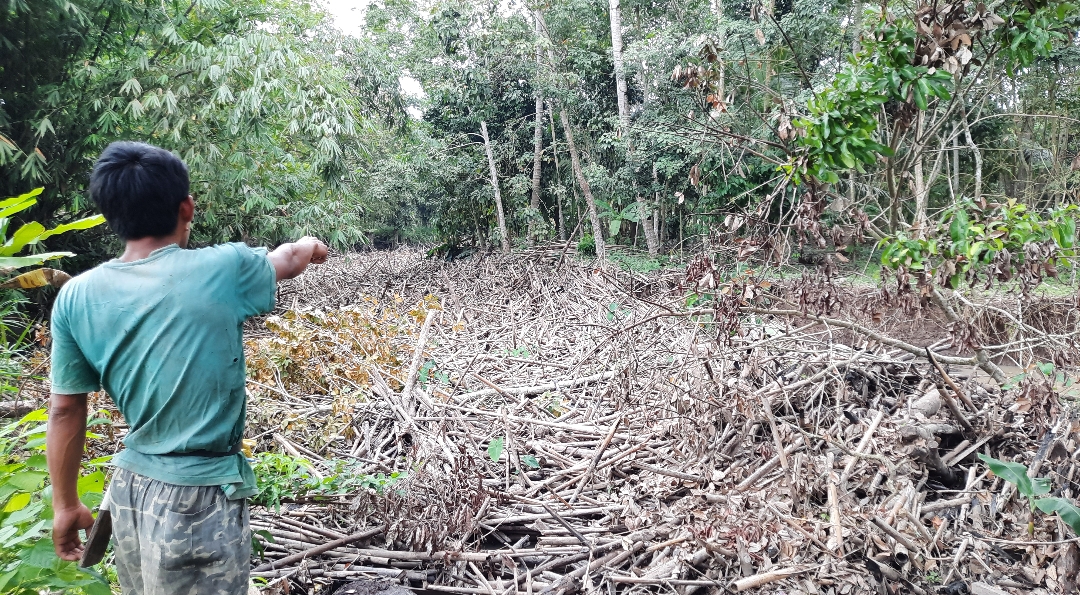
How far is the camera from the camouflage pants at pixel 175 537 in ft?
5.63

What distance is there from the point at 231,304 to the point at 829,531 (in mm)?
2539

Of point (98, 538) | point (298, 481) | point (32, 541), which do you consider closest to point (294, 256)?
point (98, 538)

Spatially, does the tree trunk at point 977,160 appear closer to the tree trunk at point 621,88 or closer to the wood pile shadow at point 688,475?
the wood pile shadow at point 688,475

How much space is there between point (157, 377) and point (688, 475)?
2.56 meters

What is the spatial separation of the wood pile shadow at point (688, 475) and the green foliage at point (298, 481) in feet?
0.31

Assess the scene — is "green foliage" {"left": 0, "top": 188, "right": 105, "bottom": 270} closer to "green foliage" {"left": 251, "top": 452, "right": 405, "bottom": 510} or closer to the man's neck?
the man's neck

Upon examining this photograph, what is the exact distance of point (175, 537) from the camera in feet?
5.60

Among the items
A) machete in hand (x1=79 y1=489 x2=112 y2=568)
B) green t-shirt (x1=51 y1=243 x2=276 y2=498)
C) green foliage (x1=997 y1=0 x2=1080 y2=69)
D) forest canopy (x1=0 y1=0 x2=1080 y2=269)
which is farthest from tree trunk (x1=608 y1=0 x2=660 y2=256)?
machete in hand (x1=79 y1=489 x2=112 y2=568)

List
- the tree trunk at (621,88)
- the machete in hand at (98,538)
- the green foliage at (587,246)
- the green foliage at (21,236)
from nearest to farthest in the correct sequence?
the machete in hand at (98,538), the green foliage at (21,236), the tree trunk at (621,88), the green foliage at (587,246)

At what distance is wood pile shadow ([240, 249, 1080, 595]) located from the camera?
260cm

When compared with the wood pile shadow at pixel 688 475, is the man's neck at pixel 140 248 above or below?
above

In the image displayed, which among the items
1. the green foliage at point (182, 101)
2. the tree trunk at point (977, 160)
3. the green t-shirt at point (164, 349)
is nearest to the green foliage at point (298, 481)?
the green t-shirt at point (164, 349)

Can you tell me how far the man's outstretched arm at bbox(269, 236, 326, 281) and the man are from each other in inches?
5.0

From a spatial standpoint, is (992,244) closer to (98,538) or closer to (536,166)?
(98,538)
